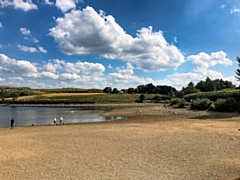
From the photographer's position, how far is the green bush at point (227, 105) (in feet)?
163

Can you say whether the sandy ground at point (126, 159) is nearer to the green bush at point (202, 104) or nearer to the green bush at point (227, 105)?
the green bush at point (227, 105)

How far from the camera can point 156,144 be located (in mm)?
17328

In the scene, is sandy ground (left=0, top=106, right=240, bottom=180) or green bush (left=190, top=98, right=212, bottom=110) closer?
A: sandy ground (left=0, top=106, right=240, bottom=180)

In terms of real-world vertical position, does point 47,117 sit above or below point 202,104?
below

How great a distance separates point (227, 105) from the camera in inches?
1991

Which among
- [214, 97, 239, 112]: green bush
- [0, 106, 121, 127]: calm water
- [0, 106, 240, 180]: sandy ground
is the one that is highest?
[214, 97, 239, 112]: green bush

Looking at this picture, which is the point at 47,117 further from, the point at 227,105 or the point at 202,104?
the point at 227,105

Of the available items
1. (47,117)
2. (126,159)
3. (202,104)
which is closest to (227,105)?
(202,104)

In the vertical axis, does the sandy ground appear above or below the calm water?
above

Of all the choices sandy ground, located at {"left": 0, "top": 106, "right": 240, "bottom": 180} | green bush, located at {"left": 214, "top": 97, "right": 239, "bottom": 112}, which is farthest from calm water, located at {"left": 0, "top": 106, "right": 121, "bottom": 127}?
sandy ground, located at {"left": 0, "top": 106, "right": 240, "bottom": 180}

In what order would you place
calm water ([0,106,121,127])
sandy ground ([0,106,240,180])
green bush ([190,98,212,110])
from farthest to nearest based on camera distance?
1. green bush ([190,98,212,110])
2. calm water ([0,106,121,127])
3. sandy ground ([0,106,240,180])

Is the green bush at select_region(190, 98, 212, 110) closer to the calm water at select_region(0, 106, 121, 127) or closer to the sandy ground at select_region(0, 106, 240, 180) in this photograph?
the calm water at select_region(0, 106, 121, 127)

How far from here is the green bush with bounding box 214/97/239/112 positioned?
163ft

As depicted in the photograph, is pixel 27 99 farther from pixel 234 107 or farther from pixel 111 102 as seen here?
pixel 234 107
